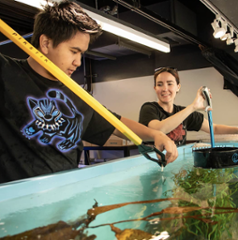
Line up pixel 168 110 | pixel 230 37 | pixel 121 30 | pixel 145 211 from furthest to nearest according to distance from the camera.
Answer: pixel 230 37
pixel 121 30
pixel 168 110
pixel 145 211

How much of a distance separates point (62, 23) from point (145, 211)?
0.99 meters

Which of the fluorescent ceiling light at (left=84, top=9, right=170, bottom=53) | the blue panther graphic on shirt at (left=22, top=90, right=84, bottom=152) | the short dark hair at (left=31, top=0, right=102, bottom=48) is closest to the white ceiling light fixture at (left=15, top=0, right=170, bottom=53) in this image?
the fluorescent ceiling light at (left=84, top=9, right=170, bottom=53)

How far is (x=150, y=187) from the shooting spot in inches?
33.9

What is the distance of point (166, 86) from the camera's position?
7.05ft

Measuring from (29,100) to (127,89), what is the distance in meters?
5.36

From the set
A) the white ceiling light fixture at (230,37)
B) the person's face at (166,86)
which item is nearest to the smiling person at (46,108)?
the person's face at (166,86)

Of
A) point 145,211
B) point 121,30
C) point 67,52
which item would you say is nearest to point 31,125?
point 67,52

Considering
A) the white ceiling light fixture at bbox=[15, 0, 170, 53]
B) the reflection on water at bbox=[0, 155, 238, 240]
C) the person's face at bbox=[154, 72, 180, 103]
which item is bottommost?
the reflection on water at bbox=[0, 155, 238, 240]

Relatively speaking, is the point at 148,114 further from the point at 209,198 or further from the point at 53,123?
the point at 209,198

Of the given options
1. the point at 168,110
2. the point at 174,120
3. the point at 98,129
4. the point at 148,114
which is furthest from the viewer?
the point at 168,110

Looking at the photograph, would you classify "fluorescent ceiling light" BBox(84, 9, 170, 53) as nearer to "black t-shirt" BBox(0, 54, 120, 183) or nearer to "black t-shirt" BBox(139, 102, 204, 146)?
"black t-shirt" BBox(139, 102, 204, 146)

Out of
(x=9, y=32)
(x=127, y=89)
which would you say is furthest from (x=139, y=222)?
(x=127, y=89)

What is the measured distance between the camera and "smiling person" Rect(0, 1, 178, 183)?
115cm

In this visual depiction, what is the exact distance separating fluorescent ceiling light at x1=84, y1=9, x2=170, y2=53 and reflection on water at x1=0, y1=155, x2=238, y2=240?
4.94 feet
